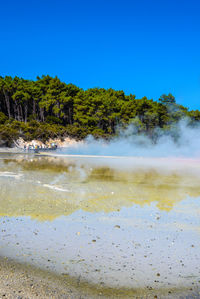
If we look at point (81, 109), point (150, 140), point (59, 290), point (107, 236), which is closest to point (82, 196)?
point (107, 236)

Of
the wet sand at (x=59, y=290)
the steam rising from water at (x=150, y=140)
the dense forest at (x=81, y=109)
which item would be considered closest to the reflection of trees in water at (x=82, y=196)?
the wet sand at (x=59, y=290)

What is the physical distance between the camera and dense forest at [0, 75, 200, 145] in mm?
49688

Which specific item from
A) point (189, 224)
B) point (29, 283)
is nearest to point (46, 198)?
point (189, 224)

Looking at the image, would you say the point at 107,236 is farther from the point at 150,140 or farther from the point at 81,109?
the point at 81,109

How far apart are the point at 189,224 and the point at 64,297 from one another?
3.27m

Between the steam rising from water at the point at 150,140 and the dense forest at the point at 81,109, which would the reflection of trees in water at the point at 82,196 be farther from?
the dense forest at the point at 81,109

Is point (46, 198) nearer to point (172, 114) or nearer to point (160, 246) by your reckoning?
point (160, 246)

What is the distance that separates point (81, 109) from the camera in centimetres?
5056

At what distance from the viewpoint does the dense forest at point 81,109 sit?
49688mm

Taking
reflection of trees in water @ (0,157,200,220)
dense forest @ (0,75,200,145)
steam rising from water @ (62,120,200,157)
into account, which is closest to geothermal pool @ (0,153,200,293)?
reflection of trees in water @ (0,157,200,220)

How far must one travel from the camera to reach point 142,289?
2990 mm

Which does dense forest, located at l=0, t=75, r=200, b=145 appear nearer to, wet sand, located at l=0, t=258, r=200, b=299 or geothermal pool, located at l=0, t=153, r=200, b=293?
geothermal pool, located at l=0, t=153, r=200, b=293

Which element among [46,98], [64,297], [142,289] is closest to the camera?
[64,297]

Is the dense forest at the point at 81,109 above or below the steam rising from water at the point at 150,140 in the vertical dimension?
above
